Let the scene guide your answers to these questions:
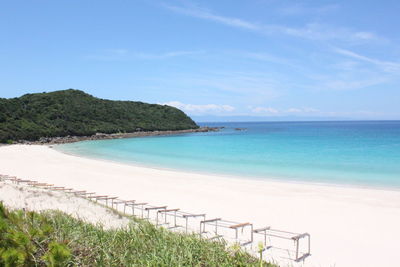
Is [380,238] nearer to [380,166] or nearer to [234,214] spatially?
[234,214]

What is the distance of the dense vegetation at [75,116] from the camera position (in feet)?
184

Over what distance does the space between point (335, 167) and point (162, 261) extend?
2612cm

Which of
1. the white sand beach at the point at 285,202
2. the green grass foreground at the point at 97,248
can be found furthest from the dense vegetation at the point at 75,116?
the green grass foreground at the point at 97,248

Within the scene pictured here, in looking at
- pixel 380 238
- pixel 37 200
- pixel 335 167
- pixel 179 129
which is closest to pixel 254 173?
pixel 335 167

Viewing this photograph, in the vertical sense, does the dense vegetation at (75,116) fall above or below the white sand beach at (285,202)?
above

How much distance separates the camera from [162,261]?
3.70 meters

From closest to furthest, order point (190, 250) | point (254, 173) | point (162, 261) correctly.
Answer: point (162, 261) < point (190, 250) < point (254, 173)

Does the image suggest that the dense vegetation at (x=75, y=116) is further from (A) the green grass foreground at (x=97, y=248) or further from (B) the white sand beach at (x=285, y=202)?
(A) the green grass foreground at (x=97, y=248)

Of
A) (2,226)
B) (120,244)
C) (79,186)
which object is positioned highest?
(2,226)

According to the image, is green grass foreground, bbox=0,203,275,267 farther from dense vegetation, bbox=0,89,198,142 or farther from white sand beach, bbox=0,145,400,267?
dense vegetation, bbox=0,89,198,142

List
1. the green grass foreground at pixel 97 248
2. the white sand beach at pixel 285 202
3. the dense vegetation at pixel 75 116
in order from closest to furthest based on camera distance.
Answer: the green grass foreground at pixel 97 248
the white sand beach at pixel 285 202
the dense vegetation at pixel 75 116

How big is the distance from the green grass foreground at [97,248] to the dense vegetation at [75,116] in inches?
1965

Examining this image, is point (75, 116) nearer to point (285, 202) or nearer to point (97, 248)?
point (285, 202)

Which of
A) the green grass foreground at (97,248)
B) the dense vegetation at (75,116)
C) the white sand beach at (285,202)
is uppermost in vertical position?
the dense vegetation at (75,116)
